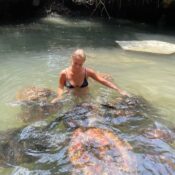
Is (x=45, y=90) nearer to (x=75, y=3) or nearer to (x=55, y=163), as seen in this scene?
(x=55, y=163)

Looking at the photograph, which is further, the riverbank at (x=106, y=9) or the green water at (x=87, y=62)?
the riverbank at (x=106, y=9)

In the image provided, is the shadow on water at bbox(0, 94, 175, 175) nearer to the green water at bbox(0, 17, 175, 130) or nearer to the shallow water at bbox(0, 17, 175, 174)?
the shallow water at bbox(0, 17, 175, 174)

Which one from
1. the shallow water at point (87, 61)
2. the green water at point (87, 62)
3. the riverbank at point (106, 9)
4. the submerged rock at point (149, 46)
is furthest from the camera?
the riverbank at point (106, 9)

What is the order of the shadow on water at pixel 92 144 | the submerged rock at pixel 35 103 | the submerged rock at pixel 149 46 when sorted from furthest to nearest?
the submerged rock at pixel 149 46 → the submerged rock at pixel 35 103 → the shadow on water at pixel 92 144

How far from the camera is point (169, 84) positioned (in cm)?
918

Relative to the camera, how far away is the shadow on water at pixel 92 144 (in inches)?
196

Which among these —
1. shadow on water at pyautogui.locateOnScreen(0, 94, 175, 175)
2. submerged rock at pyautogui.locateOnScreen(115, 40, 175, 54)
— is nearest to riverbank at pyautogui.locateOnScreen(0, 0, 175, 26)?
submerged rock at pyautogui.locateOnScreen(115, 40, 175, 54)

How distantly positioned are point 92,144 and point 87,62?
5.39m

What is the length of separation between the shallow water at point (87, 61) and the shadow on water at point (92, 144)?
0.63ft

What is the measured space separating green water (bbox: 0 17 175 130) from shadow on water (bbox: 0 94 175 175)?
0.82 m

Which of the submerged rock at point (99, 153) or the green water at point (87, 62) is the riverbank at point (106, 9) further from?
the submerged rock at point (99, 153)

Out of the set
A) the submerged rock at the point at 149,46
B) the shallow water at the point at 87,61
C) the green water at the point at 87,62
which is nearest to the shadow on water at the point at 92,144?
the shallow water at the point at 87,61

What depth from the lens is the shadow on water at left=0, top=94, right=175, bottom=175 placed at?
4988 mm

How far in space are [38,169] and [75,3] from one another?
13340 millimetres
